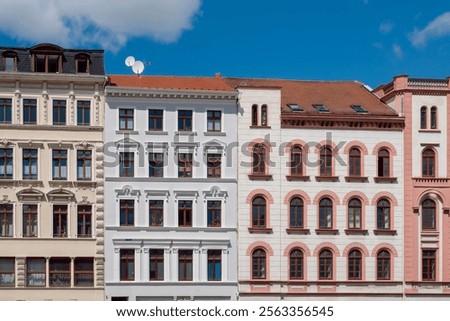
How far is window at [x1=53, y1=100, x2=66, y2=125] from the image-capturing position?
6206cm

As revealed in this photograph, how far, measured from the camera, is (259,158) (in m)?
63.5

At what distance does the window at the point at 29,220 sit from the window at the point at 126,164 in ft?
18.7

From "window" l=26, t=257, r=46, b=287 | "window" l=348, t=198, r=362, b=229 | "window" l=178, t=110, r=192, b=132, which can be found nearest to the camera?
"window" l=26, t=257, r=46, b=287

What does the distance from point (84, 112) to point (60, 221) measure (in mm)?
6797

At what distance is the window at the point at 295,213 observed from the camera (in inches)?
2495

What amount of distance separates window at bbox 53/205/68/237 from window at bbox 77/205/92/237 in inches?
30.9

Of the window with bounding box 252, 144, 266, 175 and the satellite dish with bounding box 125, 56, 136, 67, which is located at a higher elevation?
the satellite dish with bounding box 125, 56, 136, 67

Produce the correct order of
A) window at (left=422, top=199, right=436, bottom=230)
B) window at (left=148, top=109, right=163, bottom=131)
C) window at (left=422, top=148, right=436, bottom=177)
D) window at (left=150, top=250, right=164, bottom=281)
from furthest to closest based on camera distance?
window at (left=422, top=148, right=436, bottom=177)
window at (left=422, top=199, right=436, bottom=230)
window at (left=148, top=109, right=163, bottom=131)
window at (left=150, top=250, right=164, bottom=281)

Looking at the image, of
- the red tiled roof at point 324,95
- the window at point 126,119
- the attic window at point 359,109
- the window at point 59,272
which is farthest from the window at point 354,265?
the window at point 59,272

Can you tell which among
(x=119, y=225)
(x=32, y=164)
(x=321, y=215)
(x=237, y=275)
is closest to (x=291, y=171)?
(x=321, y=215)

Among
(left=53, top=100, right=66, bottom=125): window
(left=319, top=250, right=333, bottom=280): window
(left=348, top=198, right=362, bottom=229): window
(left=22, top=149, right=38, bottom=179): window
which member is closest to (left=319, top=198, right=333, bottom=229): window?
(left=348, top=198, right=362, bottom=229): window

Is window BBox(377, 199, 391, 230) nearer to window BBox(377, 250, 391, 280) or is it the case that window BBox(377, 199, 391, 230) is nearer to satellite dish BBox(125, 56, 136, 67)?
window BBox(377, 250, 391, 280)

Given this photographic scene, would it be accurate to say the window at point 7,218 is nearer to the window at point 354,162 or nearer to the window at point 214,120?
the window at point 214,120

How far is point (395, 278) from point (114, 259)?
17.5 meters
